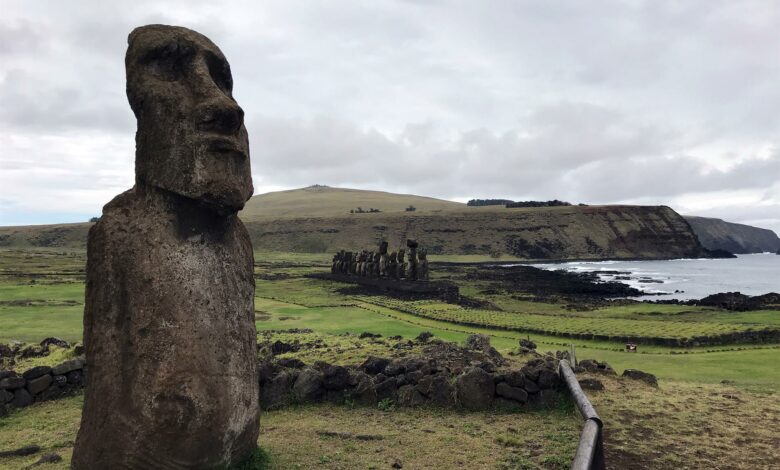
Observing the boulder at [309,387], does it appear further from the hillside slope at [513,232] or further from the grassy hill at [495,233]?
the hillside slope at [513,232]

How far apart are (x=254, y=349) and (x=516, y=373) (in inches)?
200

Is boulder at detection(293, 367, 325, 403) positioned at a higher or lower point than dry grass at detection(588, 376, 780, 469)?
higher

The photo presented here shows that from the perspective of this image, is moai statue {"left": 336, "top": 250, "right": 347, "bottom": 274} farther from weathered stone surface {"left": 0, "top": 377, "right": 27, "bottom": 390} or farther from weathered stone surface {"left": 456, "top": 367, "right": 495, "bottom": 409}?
weathered stone surface {"left": 456, "top": 367, "right": 495, "bottom": 409}

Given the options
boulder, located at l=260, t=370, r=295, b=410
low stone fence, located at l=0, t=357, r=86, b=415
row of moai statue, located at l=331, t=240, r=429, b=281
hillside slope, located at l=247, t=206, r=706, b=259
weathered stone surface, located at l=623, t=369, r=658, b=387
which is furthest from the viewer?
hillside slope, located at l=247, t=206, r=706, b=259

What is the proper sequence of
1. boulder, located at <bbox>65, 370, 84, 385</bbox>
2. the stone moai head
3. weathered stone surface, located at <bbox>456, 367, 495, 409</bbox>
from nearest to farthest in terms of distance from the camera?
the stone moai head → weathered stone surface, located at <bbox>456, 367, 495, 409</bbox> → boulder, located at <bbox>65, 370, 84, 385</bbox>

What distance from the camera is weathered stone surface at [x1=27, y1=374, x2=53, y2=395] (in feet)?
34.4

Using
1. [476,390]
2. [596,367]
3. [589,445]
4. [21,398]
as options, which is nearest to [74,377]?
[21,398]

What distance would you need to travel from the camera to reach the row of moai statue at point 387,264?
140 feet

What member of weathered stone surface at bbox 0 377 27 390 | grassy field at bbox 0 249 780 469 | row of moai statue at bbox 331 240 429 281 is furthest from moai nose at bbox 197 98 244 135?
row of moai statue at bbox 331 240 429 281

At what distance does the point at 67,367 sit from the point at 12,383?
3.54 feet

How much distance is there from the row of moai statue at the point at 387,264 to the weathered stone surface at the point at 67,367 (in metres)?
31.2

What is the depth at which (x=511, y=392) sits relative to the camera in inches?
377

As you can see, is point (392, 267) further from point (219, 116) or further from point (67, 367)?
point (219, 116)

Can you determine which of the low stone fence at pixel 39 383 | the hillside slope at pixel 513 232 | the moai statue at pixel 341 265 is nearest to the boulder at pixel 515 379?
the low stone fence at pixel 39 383
